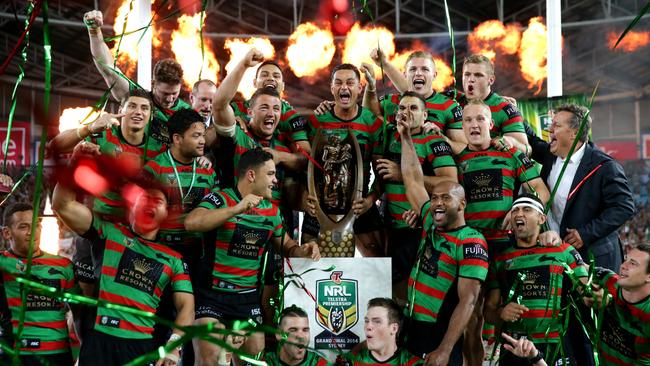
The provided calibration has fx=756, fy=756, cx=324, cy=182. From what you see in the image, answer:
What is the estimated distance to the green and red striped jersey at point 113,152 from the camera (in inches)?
175

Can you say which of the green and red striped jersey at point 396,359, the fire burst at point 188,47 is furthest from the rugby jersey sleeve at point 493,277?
the fire burst at point 188,47

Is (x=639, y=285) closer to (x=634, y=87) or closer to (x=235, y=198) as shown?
(x=235, y=198)

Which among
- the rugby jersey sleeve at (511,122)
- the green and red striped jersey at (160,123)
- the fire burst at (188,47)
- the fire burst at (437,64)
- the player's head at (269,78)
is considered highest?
the fire burst at (437,64)

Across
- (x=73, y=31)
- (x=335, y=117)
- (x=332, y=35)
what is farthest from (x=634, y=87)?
(x=335, y=117)

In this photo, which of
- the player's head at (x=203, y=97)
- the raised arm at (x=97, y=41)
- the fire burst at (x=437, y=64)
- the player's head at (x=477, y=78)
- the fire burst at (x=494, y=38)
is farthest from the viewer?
the fire burst at (x=437, y=64)

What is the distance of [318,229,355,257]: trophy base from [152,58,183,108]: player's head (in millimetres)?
1302

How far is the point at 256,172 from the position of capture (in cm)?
431

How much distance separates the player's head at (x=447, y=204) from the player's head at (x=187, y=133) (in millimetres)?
1399

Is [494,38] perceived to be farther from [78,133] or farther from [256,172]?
[78,133]

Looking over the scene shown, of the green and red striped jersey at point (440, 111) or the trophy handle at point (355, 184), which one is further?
the green and red striped jersey at point (440, 111)

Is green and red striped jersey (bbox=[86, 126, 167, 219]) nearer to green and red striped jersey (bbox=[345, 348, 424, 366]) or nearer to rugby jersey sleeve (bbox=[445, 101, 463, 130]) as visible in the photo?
green and red striped jersey (bbox=[345, 348, 424, 366])

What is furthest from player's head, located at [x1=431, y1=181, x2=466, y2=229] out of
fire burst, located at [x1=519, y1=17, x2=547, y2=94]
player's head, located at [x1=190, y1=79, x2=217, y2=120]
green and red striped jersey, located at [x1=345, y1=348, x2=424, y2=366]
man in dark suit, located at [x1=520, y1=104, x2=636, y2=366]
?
fire burst, located at [x1=519, y1=17, x2=547, y2=94]

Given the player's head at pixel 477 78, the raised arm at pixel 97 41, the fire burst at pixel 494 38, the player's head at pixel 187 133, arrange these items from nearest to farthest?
1. the player's head at pixel 187 133
2. the raised arm at pixel 97 41
3. the player's head at pixel 477 78
4. the fire burst at pixel 494 38

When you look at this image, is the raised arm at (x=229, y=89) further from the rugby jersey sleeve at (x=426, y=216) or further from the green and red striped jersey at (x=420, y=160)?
the rugby jersey sleeve at (x=426, y=216)
